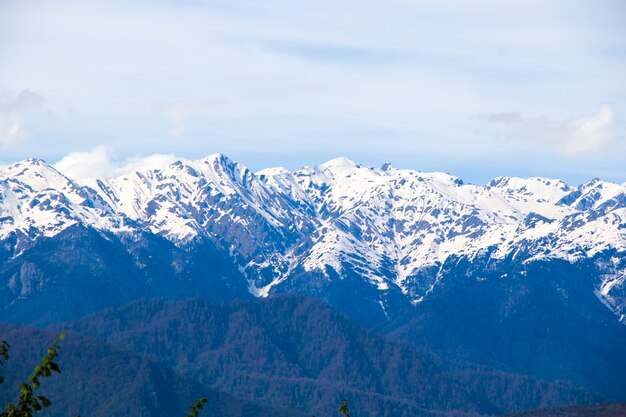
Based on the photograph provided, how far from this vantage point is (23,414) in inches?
2827

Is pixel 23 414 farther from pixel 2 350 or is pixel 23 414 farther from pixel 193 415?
pixel 193 415

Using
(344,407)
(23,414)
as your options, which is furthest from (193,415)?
(23,414)

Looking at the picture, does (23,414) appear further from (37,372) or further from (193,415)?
(193,415)

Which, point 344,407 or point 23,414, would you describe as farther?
point 344,407

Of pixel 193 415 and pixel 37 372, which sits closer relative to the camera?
pixel 37 372

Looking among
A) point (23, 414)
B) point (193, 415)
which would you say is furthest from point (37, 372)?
point (193, 415)

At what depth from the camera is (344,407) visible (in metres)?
82.9

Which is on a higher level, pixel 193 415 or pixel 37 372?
pixel 37 372

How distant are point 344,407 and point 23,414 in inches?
852

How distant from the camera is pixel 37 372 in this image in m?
69.2

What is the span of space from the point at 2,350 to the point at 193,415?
16.8 meters

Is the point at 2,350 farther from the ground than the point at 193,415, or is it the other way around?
the point at 2,350

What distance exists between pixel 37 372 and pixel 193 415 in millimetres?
17568

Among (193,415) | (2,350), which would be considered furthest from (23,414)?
(193,415)
